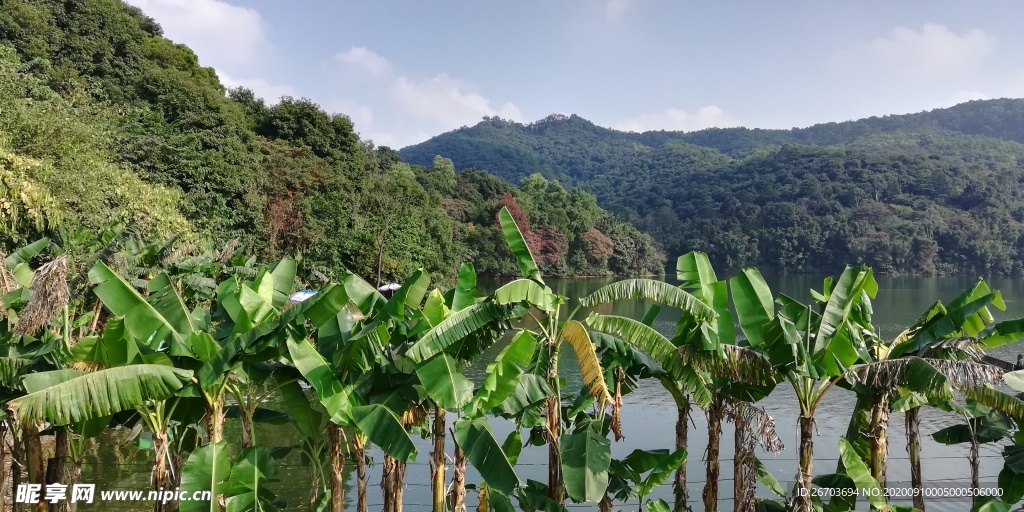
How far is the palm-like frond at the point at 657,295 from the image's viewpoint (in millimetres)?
5434

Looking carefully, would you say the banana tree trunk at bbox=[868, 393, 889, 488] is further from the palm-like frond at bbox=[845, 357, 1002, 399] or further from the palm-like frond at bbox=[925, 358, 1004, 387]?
the palm-like frond at bbox=[925, 358, 1004, 387]

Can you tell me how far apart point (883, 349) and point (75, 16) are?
34.6 m

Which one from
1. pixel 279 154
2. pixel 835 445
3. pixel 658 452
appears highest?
pixel 279 154

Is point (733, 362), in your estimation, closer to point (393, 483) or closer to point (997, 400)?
point (997, 400)

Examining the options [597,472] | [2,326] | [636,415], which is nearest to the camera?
[597,472]

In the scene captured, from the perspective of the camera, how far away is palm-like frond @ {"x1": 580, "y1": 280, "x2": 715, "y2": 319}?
5434 mm

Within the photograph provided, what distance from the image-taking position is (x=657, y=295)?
549 centimetres

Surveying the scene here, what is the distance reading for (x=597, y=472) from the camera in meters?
5.16

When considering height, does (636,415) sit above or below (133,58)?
below

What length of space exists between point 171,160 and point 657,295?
22.1 metres

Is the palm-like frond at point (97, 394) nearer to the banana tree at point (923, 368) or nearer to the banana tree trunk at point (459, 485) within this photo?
the banana tree trunk at point (459, 485)

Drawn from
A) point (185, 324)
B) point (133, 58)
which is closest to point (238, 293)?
point (185, 324)

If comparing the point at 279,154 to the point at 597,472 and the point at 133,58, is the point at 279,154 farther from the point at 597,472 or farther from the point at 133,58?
the point at 597,472

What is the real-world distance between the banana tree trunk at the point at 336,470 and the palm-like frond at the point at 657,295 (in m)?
2.27
